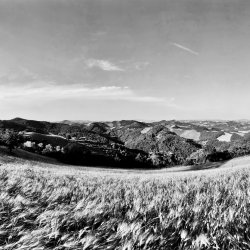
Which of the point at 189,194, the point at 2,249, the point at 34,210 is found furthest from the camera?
the point at 189,194

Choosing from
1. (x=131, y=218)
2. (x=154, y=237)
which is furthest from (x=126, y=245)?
(x=131, y=218)

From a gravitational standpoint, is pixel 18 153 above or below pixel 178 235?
below

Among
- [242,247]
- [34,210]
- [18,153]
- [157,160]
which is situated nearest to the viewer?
[242,247]

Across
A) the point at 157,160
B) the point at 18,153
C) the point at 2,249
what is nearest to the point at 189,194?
the point at 2,249

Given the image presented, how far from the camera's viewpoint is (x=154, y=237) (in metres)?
4.00

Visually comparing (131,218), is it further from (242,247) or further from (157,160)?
(157,160)

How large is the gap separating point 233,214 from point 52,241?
2.65 metres

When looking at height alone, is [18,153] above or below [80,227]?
below

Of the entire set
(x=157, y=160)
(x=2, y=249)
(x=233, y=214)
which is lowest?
(x=157, y=160)

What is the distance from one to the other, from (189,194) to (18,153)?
12339 centimetres

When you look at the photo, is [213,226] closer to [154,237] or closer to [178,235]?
[178,235]

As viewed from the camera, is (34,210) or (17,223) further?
(34,210)

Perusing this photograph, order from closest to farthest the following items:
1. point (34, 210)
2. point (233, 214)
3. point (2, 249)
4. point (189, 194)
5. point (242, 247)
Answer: point (242, 247), point (2, 249), point (233, 214), point (34, 210), point (189, 194)

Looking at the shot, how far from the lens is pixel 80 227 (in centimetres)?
484
